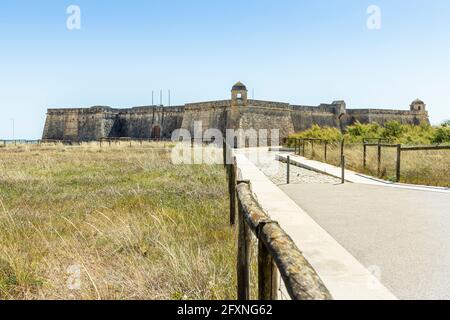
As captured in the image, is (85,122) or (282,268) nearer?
(282,268)

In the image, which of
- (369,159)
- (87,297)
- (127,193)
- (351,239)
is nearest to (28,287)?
(87,297)

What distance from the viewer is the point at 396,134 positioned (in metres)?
33.3

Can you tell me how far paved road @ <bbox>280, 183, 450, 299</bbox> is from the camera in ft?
13.3

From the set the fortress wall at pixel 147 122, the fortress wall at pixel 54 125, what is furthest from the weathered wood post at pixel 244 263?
the fortress wall at pixel 54 125

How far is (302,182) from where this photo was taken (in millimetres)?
13008

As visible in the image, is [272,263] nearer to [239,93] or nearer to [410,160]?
[410,160]

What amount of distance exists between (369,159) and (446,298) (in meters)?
14.7

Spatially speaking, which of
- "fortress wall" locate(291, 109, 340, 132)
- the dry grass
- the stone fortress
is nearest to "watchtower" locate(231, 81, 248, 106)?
the stone fortress

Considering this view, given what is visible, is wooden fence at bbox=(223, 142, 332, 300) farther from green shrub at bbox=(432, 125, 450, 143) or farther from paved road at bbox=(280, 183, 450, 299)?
green shrub at bbox=(432, 125, 450, 143)

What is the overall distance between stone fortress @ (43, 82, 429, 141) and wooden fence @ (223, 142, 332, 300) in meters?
40.1

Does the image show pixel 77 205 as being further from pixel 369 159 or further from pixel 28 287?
pixel 369 159

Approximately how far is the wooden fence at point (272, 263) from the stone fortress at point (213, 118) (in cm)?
4009
